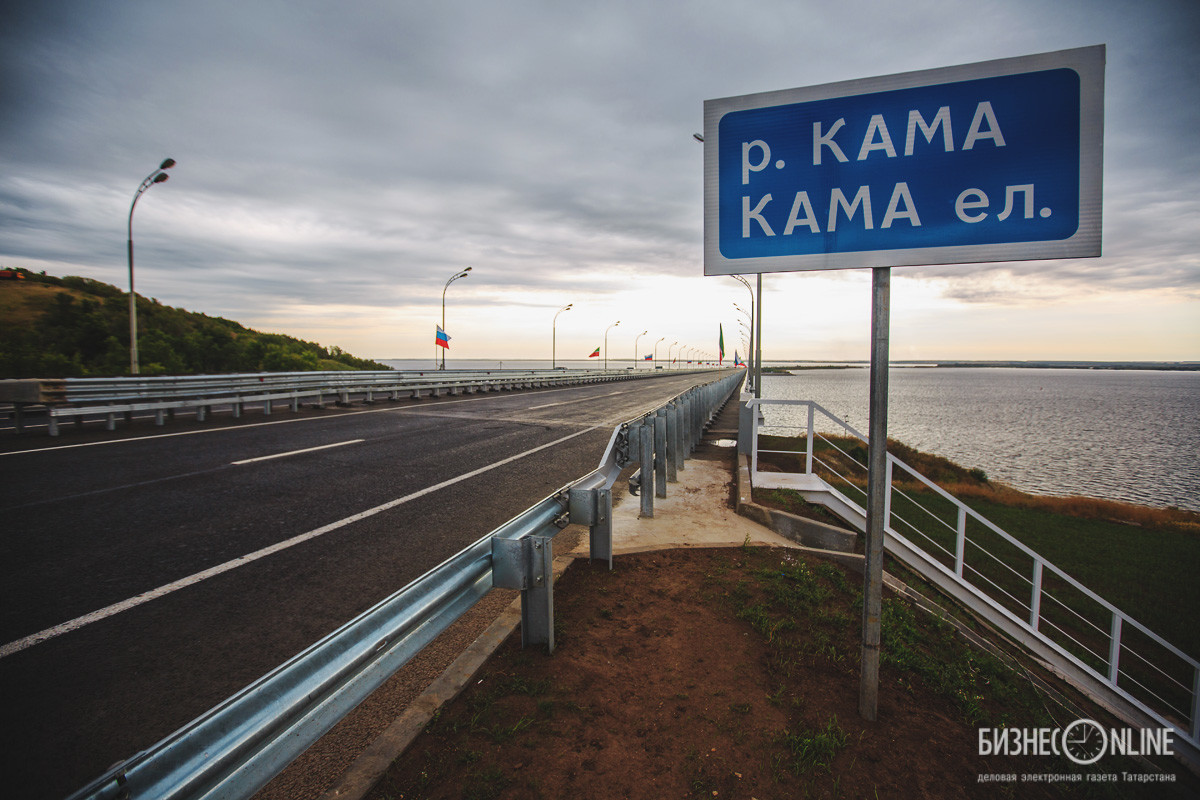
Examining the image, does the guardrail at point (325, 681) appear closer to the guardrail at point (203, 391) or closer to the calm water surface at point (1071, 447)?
the guardrail at point (203, 391)

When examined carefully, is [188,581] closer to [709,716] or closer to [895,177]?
[709,716]

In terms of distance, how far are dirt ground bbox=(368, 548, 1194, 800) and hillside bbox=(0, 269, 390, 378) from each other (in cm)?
3322

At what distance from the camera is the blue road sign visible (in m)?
2.37

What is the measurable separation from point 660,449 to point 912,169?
4.92m

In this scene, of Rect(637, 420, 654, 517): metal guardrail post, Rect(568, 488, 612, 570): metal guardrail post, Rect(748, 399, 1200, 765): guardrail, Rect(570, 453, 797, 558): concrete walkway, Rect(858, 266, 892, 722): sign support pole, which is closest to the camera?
Rect(858, 266, 892, 722): sign support pole

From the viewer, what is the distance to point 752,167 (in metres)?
2.85

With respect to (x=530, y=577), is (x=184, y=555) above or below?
below

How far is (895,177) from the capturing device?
2.59 m

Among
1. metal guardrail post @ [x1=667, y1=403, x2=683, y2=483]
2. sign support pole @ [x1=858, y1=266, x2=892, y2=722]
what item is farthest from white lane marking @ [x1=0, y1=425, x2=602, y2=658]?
sign support pole @ [x1=858, y1=266, x2=892, y2=722]

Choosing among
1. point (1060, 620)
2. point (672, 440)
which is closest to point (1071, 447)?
point (1060, 620)

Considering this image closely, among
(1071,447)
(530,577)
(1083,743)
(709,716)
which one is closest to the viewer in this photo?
(709,716)

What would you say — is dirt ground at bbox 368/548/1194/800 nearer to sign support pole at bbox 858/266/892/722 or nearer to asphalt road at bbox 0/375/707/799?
sign support pole at bbox 858/266/892/722

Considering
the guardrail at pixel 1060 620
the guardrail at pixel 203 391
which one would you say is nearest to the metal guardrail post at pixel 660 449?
the guardrail at pixel 1060 620

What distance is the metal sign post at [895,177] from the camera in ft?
7.77
